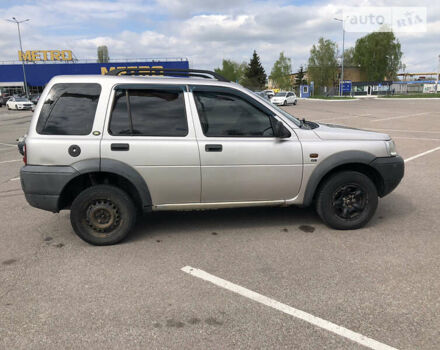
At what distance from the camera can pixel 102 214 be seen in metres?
4.02

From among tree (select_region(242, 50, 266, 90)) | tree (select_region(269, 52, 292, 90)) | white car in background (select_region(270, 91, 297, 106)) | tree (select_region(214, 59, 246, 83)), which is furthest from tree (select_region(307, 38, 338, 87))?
white car in background (select_region(270, 91, 297, 106))

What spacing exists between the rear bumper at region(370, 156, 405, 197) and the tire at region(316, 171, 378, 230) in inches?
6.8

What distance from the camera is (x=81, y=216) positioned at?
396 centimetres

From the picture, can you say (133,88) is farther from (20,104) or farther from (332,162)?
(20,104)

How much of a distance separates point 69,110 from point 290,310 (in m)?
2.98

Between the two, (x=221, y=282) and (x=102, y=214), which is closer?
(x=221, y=282)

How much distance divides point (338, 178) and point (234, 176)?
4.10ft

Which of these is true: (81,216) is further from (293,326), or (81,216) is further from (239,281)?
(293,326)

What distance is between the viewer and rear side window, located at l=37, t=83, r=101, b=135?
382cm

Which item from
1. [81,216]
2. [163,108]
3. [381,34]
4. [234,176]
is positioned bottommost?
[81,216]

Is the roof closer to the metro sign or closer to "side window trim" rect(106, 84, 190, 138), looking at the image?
"side window trim" rect(106, 84, 190, 138)

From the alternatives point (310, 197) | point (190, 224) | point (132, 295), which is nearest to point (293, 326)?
point (132, 295)

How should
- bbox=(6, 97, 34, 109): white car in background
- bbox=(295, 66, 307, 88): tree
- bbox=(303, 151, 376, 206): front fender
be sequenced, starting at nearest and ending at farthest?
bbox=(303, 151, 376, 206): front fender
bbox=(6, 97, 34, 109): white car in background
bbox=(295, 66, 307, 88): tree

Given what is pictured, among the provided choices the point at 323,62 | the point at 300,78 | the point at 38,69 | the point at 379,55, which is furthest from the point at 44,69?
the point at 379,55
